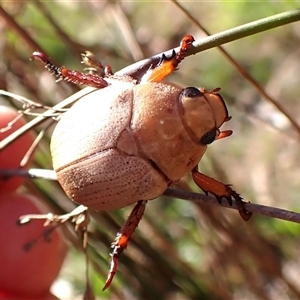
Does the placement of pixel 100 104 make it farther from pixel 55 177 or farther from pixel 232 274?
pixel 232 274

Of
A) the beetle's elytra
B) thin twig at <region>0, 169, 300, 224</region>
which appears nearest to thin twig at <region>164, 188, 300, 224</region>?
thin twig at <region>0, 169, 300, 224</region>

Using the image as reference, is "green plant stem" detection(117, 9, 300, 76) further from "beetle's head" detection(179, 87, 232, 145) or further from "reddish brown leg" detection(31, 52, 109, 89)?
"reddish brown leg" detection(31, 52, 109, 89)

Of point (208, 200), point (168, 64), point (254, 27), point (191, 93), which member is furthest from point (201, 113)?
point (254, 27)

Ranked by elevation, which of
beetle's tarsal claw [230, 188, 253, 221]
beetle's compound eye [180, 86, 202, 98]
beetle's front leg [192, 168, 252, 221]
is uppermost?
beetle's compound eye [180, 86, 202, 98]

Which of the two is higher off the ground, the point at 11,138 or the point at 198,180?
the point at 11,138

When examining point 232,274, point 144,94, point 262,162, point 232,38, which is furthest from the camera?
point 262,162

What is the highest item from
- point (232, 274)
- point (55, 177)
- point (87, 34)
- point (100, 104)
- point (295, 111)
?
point (87, 34)

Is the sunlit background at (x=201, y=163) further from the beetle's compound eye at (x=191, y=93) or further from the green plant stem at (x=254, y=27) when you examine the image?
the green plant stem at (x=254, y=27)

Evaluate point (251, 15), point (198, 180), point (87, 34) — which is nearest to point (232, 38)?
point (198, 180)
